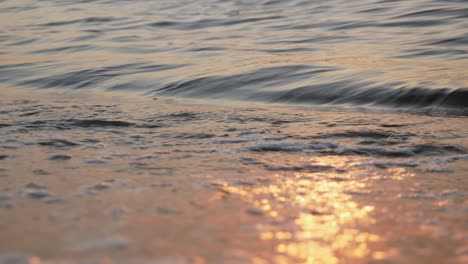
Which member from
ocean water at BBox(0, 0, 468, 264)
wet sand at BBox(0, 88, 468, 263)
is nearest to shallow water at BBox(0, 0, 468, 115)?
ocean water at BBox(0, 0, 468, 264)

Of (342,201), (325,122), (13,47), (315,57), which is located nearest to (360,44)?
(315,57)

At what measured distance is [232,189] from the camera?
2.16 m

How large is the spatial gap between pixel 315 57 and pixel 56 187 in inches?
153

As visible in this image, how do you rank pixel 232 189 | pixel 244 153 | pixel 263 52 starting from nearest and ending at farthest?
pixel 232 189
pixel 244 153
pixel 263 52

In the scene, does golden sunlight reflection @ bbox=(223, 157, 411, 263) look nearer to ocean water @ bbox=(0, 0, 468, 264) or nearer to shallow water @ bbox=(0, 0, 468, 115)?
ocean water @ bbox=(0, 0, 468, 264)

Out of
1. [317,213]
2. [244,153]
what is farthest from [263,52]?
[317,213]

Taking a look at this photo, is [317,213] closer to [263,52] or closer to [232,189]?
[232,189]

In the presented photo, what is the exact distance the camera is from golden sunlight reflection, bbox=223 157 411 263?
166 cm

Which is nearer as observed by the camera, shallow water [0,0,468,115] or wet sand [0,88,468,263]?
wet sand [0,88,468,263]

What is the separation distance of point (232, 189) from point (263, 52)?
13.7 feet

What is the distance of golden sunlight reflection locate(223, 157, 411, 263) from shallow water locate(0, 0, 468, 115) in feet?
5.66

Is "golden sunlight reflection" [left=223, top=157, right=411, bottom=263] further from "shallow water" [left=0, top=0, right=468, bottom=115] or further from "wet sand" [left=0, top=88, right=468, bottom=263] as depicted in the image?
"shallow water" [left=0, top=0, right=468, bottom=115]

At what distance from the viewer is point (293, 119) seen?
3.46m

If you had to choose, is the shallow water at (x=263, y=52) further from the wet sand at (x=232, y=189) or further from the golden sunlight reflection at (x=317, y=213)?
the golden sunlight reflection at (x=317, y=213)
